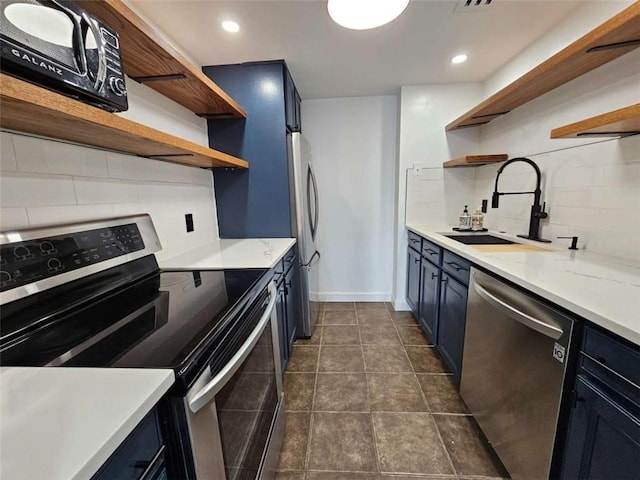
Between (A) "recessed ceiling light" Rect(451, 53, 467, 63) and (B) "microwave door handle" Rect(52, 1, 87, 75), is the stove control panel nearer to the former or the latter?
(B) "microwave door handle" Rect(52, 1, 87, 75)

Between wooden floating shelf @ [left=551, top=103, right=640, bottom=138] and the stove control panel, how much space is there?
6.42 ft

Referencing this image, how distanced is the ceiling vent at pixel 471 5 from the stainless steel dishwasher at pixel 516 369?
55.9 inches

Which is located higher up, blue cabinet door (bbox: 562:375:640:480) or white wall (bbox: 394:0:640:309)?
white wall (bbox: 394:0:640:309)

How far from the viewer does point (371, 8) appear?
1.20 metres

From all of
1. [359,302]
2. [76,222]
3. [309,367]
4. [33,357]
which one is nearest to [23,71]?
[76,222]

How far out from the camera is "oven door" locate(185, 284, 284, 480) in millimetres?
643

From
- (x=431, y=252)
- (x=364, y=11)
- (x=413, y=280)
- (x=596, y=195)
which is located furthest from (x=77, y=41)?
(x=413, y=280)

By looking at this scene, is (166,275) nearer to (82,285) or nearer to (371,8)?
(82,285)

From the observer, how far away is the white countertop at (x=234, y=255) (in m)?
1.44

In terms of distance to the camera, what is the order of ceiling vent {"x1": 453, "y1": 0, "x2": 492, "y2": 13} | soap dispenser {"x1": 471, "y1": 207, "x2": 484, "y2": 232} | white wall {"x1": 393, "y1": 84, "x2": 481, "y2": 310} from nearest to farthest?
ceiling vent {"x1": 453, "y1": 0, "x2": 492, "y2": 13}
soap dispenser {"x1": 471, "y1": 207, "x2": 484, "y2": 232}
white wall {"x1": 393, "y1": 84, "x2": 481, "y2": 310}

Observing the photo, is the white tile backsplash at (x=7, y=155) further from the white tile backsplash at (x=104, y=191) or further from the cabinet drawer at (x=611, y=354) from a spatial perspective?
the cabinet drawer at (x=611, y=354)

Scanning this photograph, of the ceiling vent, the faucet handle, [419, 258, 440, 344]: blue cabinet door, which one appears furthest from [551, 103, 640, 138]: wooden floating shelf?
[419, 258, 440, 344]: blue cabinet door

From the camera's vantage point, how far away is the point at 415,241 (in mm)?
2564

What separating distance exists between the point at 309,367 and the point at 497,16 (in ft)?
8.45
